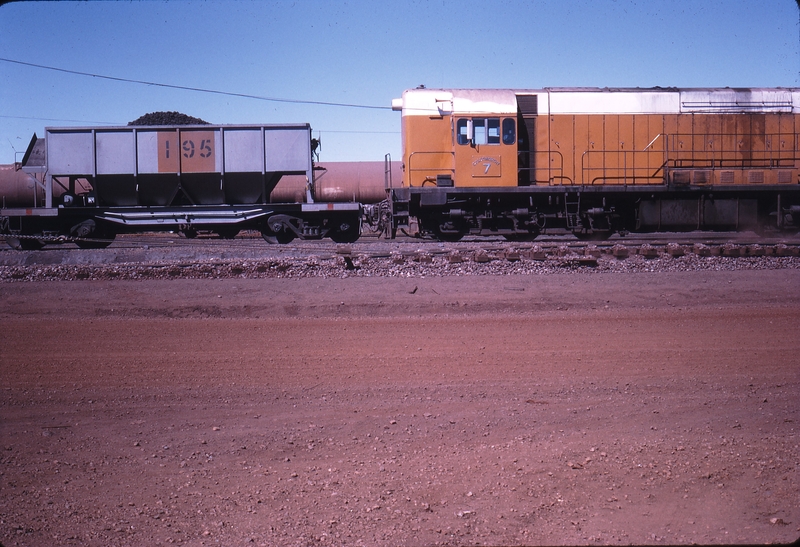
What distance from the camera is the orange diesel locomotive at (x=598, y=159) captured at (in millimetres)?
14664

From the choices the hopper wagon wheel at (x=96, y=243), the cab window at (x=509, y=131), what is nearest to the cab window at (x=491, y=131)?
the cab window at (x=509, y=131)

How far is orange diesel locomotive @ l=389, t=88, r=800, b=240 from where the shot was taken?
48.1 ft

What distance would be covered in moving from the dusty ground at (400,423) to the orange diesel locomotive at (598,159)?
21.6 feet

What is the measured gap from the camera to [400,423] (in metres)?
4.91

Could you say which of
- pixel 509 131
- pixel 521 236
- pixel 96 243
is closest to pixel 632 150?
pixel 509 131

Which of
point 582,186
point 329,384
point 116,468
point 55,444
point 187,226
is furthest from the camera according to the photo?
point 187,226

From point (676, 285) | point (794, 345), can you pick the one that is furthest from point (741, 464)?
point (676, 285)

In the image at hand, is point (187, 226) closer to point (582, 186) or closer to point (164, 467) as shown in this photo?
point (582, 186)

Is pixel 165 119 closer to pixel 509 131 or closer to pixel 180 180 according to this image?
pixel 180 180

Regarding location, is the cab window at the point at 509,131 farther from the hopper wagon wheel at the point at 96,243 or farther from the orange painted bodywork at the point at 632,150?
the hopper wagon wheel at the point at 96,243

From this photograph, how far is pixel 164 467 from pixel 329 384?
5.82 ft

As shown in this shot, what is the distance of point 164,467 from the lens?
4.23 meters

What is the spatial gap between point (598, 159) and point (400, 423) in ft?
39.0

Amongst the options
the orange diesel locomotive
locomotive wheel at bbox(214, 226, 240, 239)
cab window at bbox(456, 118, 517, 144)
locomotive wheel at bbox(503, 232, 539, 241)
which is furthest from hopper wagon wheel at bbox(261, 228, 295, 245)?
locomotive wheel at bbox(503, 232, 539, 241)
